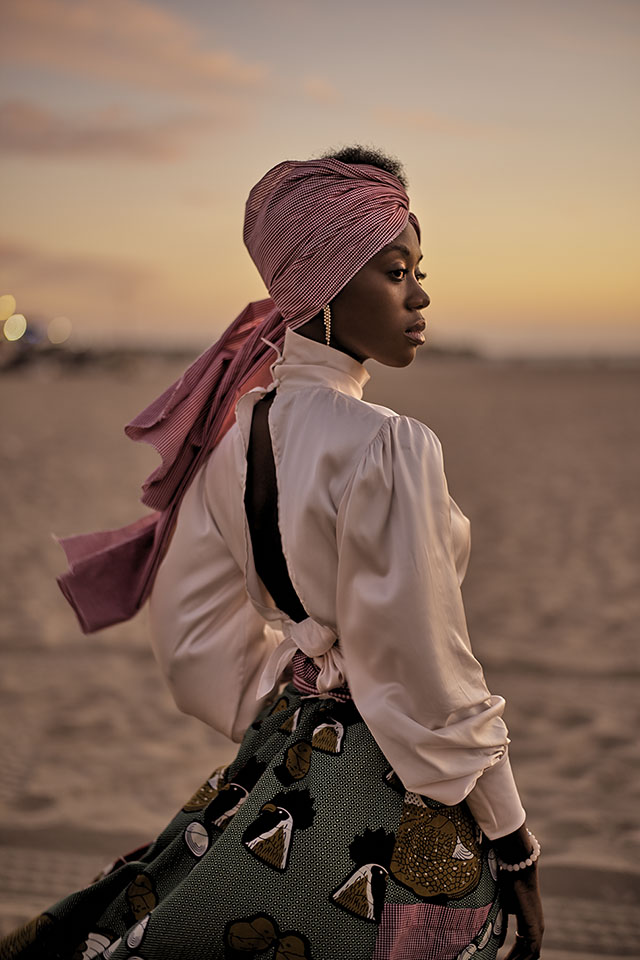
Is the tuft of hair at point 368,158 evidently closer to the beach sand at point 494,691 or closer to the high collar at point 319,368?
the high collar at point 319,368

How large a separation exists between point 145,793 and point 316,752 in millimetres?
2657

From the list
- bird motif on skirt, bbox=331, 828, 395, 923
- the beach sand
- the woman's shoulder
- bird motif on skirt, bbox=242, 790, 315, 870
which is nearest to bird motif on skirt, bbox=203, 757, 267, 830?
bird motif on skirt, bbox=242, 790, 315, 870

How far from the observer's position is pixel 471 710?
166 centimetres

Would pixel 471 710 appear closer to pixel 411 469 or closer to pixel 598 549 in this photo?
pixel 411 469

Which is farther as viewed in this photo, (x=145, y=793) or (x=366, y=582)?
(x=145, y=793)

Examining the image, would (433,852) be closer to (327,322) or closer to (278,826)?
(278,826)

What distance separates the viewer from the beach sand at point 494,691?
3545 millimetres

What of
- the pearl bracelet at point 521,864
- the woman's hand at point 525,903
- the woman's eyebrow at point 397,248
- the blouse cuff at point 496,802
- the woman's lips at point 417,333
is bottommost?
the woman's hand at point 525,903

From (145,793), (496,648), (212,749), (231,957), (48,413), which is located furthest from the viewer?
(48,413)

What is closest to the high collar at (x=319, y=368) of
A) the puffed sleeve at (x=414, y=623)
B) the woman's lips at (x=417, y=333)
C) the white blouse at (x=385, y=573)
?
the white blouse at (x=385, y=573)

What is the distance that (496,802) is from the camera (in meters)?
1.69

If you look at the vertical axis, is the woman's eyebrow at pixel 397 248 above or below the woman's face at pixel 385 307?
above

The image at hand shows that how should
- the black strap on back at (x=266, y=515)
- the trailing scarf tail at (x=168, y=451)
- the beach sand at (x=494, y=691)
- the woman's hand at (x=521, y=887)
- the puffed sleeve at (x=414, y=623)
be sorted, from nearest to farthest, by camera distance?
the puffed sleeve at (x=414, y=623) < the woman's hand at (x=521, y=887) < the black strap on back at (x=266, y=515) < the trailing scarf tail at (x=168, y=451) < the beach sand at (x=494, y=691)

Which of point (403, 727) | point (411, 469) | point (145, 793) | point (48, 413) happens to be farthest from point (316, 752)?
point (48, 413)
